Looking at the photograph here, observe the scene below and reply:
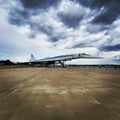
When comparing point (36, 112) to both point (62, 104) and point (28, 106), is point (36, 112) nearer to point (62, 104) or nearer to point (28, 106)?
point (28, 106)

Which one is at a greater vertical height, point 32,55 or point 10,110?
point 32,55

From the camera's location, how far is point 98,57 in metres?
54.8

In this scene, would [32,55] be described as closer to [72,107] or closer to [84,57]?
[84,57]

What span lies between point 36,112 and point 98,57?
2071 inches

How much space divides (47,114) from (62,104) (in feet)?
3.56

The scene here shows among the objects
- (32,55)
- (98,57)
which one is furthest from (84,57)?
(32,55)

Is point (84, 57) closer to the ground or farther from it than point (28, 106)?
farther from it

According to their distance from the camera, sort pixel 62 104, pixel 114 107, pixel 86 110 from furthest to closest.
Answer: pixel 62 104
pixel 114 107
pixel 86 110

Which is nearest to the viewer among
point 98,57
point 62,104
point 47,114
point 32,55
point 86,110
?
point 47,114

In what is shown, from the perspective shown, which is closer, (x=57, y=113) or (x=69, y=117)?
(x=69, y=117)

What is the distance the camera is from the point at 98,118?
3.72 metres

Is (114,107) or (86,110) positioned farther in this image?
(114,107)

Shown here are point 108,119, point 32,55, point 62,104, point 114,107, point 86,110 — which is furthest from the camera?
point 32,55

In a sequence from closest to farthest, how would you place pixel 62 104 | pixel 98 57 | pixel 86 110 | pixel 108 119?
pixel 108 119
pixel 86 110
pixel 62 104
pixel 98 57
